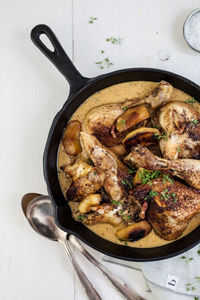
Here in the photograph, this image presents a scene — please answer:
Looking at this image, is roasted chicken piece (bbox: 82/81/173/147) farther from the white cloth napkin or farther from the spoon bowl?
the white cloth napkin

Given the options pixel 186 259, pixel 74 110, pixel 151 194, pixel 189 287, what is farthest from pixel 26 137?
pixel 189 287

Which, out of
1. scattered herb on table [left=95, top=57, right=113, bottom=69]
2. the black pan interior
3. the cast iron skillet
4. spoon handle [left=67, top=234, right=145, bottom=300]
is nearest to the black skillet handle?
the cast iron skillet

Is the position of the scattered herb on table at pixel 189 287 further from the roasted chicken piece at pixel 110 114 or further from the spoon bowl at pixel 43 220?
Result: the roasted chicken piece at pixel 110 114

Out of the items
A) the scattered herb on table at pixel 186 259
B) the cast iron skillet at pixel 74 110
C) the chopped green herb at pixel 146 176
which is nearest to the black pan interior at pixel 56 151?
the cast iron skillet at pixel 74 110

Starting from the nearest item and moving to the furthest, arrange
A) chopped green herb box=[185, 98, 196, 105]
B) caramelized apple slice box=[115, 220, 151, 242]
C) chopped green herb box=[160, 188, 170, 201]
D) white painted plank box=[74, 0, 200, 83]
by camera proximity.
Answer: chopped green herb box=[160, 188, 170, 201]
caramelized apple slice box=[115, 220, 151, 242]
chopped green herb box=[185, 98, 196, 105]
white painted plank box=[74, 0, 200, 83]

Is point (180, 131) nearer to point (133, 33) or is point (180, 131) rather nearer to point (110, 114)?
point (110, 114)

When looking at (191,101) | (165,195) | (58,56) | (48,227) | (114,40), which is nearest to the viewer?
(165,195)
